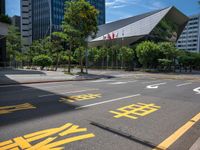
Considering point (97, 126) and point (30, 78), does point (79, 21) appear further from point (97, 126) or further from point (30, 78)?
point (97, 126)

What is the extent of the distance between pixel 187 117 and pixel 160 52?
141 ft

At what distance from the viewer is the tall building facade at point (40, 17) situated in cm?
10106

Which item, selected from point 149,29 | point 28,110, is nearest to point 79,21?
point 28,110

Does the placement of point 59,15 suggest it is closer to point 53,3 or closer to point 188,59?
point 53,3

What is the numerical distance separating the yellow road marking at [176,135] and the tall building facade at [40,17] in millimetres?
100814

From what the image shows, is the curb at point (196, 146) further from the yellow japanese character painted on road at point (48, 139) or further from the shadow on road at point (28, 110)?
the shadow on road at point (28, 110)

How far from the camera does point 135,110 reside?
7.38 metres

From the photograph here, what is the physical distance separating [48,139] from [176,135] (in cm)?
305

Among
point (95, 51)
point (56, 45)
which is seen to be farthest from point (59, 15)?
point (56, 45)

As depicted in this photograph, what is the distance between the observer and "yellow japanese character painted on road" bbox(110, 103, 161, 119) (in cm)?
665

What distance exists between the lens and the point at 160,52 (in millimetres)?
47562

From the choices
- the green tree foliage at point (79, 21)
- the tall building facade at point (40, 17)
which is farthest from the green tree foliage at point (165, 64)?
the tall building facade at point (40, 17)

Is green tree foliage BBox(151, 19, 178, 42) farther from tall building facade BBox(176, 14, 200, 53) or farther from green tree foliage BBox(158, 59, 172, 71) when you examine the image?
tall building facade BBox(176, 14, 200, 53)

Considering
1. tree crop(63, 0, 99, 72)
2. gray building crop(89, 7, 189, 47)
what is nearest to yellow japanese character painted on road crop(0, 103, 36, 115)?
tree crop(63, 0, 99, 72)
